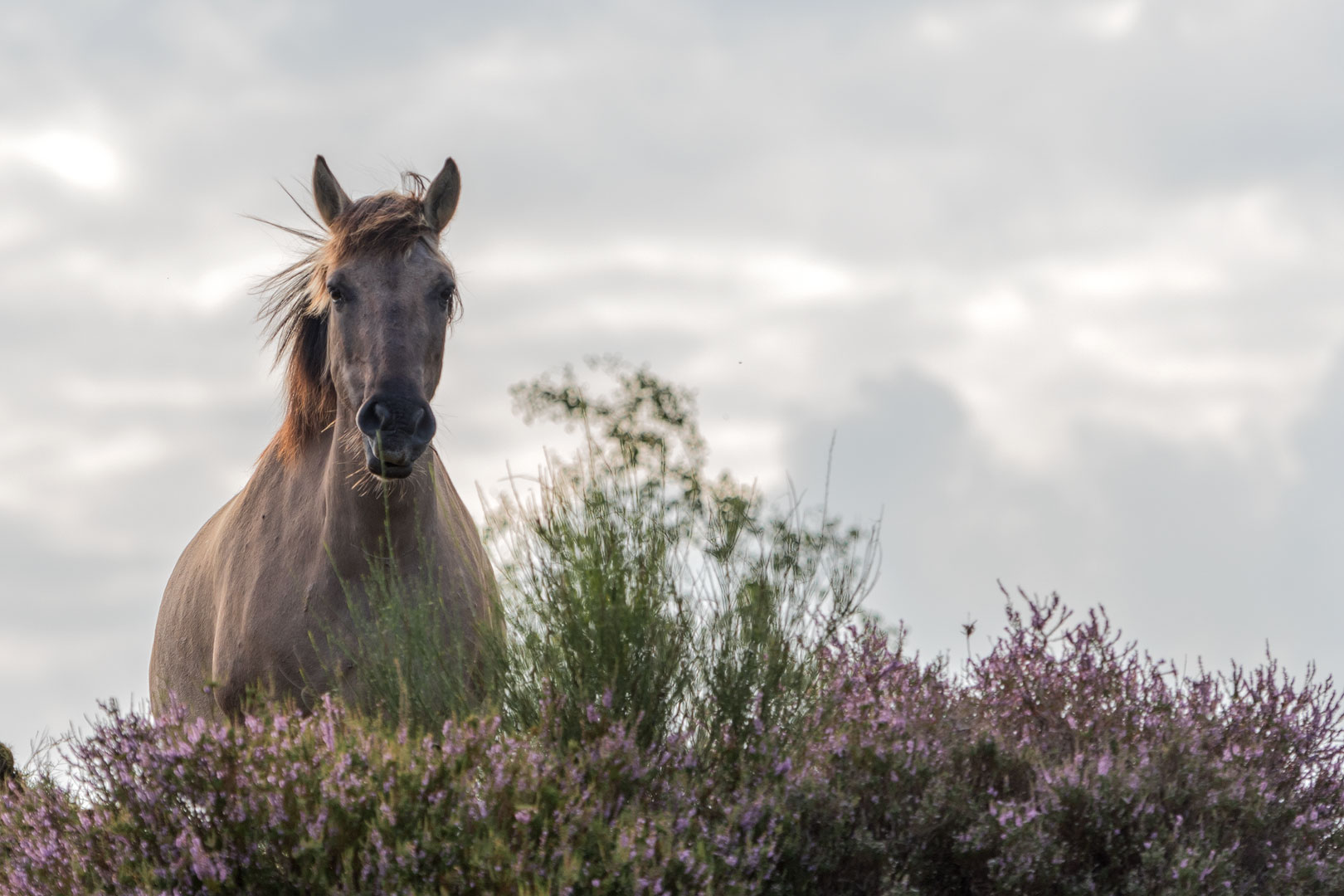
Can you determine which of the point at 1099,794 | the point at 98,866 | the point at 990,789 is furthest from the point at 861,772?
the point at 98,866

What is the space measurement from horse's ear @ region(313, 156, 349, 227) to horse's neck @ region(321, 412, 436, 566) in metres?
1.16

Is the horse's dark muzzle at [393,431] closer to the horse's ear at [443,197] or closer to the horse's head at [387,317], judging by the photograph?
the horse's head at [387,317]

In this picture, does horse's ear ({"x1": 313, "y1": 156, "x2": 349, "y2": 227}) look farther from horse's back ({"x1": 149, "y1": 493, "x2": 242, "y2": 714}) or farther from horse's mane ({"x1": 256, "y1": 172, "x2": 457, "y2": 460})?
horse's back ({"x1": 149, "y1": 493, "x2": 242, "y2": 714})

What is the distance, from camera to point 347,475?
572 centimetres

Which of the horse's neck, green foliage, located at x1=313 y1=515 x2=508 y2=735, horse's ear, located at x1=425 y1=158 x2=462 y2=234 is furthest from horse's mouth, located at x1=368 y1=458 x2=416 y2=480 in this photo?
horse's ear, located at x1=425 y1=158 x2=462 y2=234

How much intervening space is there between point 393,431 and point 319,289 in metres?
1.34

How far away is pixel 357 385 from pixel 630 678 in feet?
6.25

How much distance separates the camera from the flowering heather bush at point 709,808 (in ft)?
12.1

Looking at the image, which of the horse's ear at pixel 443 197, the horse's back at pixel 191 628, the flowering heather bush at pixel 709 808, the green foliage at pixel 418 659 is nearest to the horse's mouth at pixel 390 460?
the green foliage at pixel 418 659

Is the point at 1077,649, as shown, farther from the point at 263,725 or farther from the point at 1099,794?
the point at 263,725

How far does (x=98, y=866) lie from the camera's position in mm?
4266

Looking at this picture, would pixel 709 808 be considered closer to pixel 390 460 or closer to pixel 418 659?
pixel 418 659

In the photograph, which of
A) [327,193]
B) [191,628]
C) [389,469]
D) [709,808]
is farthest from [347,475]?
[709,808]

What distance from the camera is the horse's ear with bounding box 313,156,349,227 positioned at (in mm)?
6195
